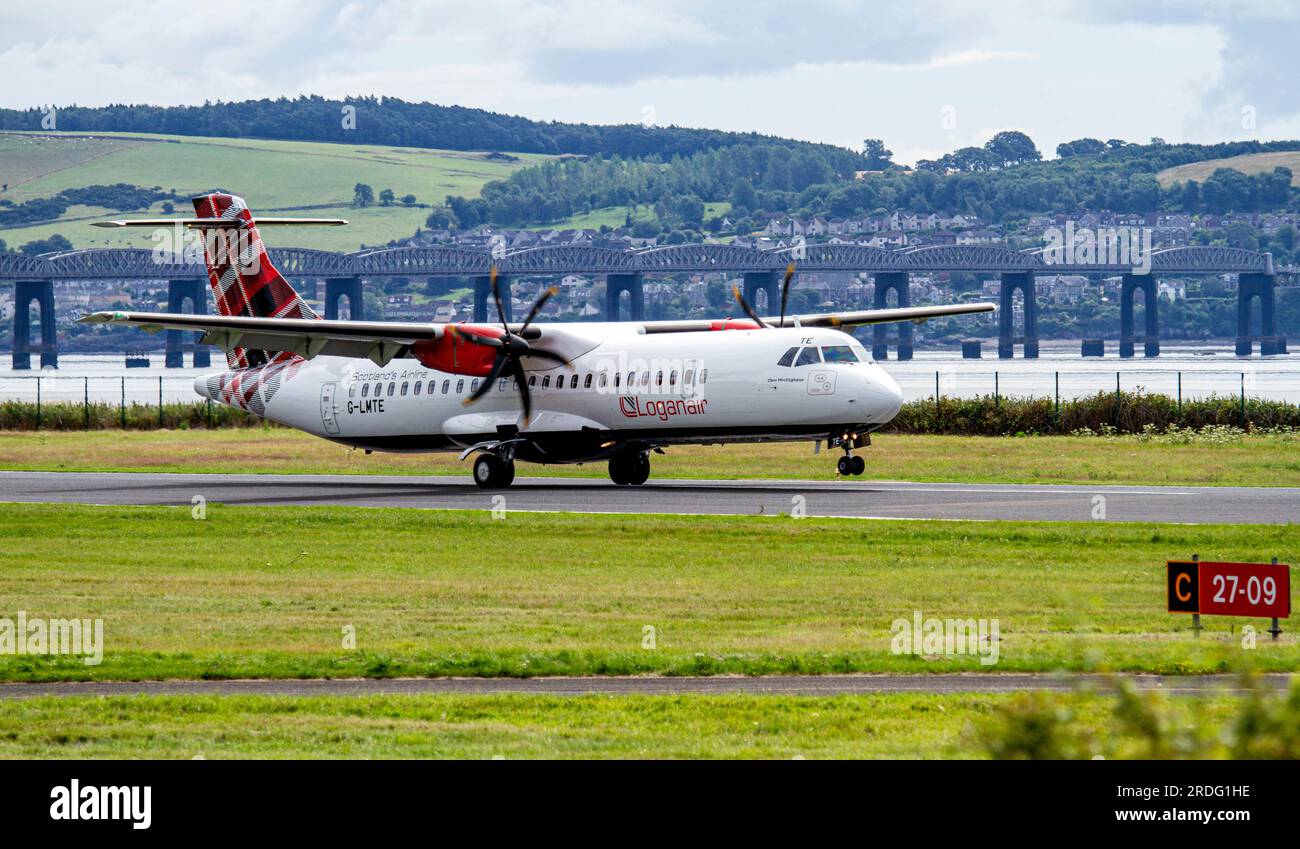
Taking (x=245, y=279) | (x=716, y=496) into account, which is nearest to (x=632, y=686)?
(x=716, y=496)

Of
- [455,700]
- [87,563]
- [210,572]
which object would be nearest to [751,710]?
[455,700]

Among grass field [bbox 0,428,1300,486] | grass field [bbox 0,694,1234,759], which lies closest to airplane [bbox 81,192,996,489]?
grass field [bbox 0,428,1300,486]

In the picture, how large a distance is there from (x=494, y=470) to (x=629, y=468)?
10.8 ft

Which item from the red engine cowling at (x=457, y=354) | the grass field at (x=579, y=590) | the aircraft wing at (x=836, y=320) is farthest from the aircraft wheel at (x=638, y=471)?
the grass field at (x=579, y=590)

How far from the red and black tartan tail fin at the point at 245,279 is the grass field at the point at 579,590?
11.1 meters

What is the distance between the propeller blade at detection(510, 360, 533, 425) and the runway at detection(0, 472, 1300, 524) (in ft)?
6.14

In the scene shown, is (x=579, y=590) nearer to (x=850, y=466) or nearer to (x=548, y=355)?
(x=850, y=466)

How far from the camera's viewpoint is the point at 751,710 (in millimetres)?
15250

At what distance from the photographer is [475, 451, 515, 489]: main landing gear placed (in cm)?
4281

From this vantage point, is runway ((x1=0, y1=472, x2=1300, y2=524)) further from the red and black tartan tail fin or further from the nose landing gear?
the red and black tartan tail fin

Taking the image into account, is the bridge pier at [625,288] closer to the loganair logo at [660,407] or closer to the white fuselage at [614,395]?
the white fuselage at [614,395]

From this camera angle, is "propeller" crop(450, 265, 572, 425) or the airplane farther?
"propeller" crop(450, 265, 572, 425)

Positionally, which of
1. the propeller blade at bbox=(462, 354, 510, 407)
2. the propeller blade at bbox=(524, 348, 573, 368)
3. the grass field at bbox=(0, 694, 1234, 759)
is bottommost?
the grass field at bbox=(0, 694, 1234, 759)
